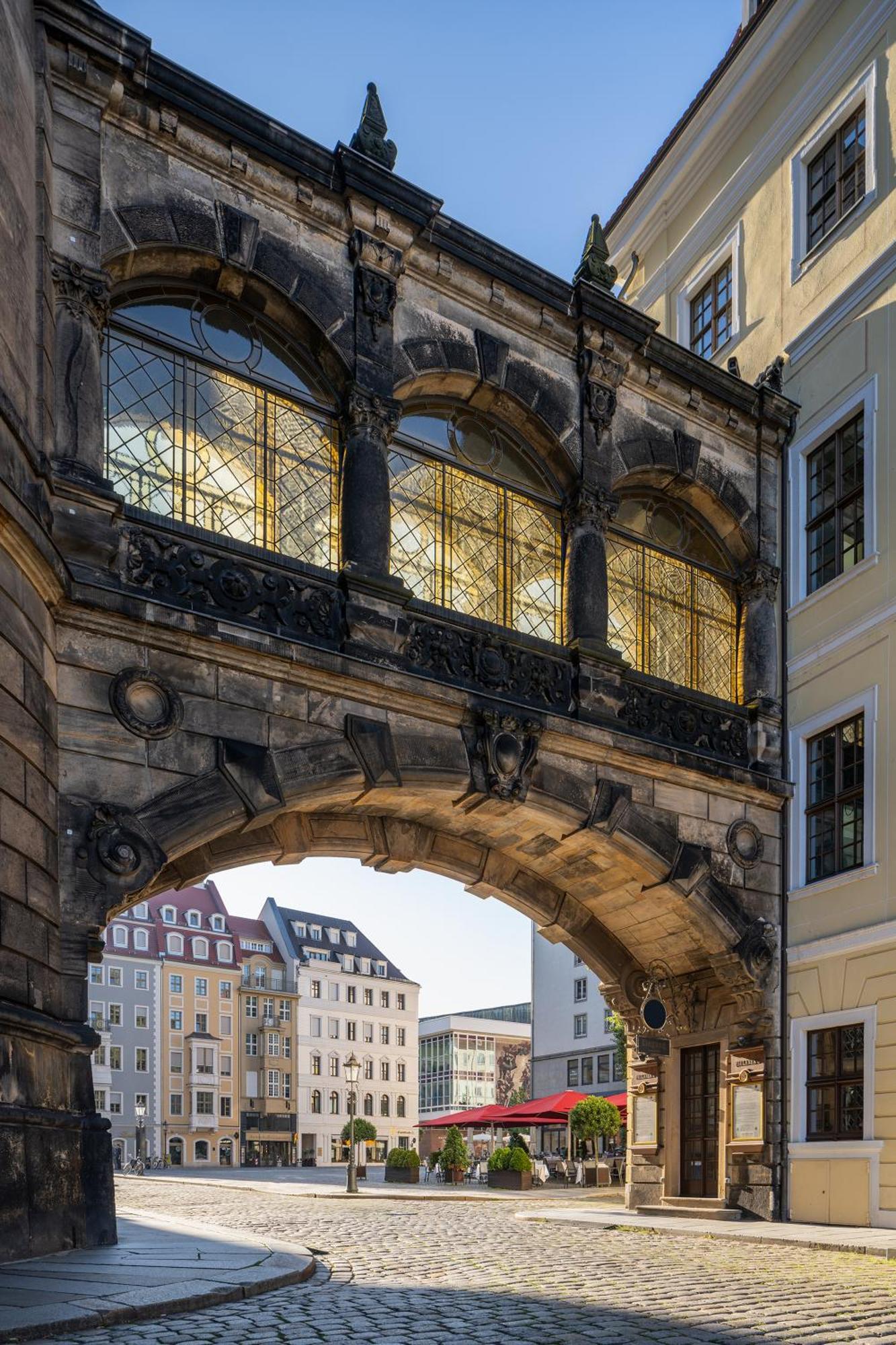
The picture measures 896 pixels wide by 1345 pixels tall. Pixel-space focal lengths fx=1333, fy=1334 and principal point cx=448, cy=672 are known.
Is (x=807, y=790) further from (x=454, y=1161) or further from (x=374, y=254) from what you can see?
(x=454, y=1161)

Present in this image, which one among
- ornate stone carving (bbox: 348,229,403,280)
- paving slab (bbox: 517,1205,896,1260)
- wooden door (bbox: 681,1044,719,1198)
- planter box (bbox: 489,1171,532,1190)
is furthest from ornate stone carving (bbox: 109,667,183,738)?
planter box (bbox: 489,1171,532,1190)

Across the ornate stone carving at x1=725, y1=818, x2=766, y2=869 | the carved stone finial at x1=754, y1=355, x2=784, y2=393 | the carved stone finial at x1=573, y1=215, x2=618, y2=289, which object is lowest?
the ornate stone carving at x1=725, y1=818, x2=766, y2=869

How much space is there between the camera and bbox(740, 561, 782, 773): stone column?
63.1 feet

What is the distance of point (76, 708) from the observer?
1232 centimetres

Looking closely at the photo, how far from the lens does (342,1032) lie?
292 feet

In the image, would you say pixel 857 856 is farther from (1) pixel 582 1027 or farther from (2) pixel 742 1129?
(1) pixel 582 1027

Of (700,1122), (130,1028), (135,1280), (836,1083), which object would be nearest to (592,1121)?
(700,1122)

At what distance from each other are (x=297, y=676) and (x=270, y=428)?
3196 millimetres

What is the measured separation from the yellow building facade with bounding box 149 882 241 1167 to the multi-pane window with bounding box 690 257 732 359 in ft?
208

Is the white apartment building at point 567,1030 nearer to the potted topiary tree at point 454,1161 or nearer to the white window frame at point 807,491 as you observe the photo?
the potted topiary tree at point 454,1161

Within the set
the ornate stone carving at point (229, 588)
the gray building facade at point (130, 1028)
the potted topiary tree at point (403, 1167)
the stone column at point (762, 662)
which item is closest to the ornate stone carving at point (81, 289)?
the ornate stone carving at point (229, 588)

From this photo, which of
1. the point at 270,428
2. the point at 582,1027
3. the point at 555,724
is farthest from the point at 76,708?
the point at 582,1027

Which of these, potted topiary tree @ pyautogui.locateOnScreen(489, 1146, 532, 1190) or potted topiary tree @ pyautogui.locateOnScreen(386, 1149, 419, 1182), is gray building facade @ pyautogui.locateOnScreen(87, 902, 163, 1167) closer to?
potted topiary tree @ pyautogui.locateOnScreen(386, 1149, 419, 1182)

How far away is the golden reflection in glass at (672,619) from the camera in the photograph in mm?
18641
